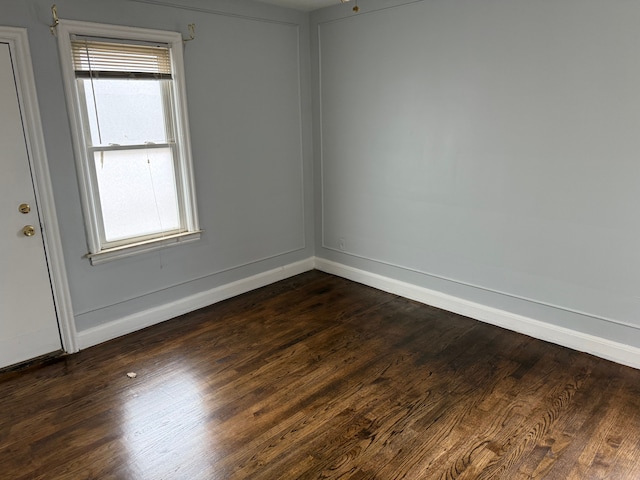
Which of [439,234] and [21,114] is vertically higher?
[21,114]

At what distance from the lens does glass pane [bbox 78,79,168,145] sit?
3.10 meters

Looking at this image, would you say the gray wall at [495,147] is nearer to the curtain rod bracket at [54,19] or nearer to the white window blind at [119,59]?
the white window blind at [119,59]

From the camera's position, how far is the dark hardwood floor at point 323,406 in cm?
215

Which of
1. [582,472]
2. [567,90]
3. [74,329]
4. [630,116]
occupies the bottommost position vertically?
[582,472]

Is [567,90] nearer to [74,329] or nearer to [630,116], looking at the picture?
[630,116]

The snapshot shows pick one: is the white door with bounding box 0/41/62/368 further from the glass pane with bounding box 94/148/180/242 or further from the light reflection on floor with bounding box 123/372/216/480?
the light reflection on floor with bounding box 123/372/216/480

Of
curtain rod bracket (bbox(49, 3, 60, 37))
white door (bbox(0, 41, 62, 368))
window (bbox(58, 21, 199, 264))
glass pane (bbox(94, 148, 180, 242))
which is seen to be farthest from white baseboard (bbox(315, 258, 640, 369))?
curtain rod bracket (bbox(49, 3, 60, 37))

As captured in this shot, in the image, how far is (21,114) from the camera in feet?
9.15

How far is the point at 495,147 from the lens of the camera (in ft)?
10.7

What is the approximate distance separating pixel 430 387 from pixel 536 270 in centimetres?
123

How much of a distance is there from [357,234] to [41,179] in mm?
2672

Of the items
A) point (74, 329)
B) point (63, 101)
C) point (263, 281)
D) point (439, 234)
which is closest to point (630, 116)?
point (439, 234)

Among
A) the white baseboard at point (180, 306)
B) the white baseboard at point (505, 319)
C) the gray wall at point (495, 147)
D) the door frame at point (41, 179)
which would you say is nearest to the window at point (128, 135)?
the door frame at point (41, 179)

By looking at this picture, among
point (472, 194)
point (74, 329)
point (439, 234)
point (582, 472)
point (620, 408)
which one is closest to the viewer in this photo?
point (582, 472)
